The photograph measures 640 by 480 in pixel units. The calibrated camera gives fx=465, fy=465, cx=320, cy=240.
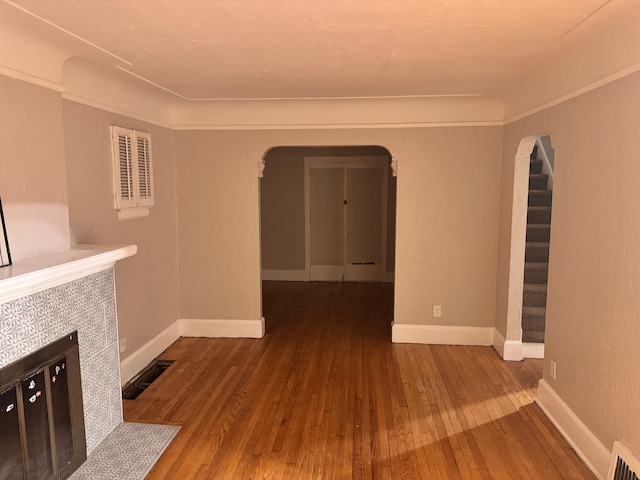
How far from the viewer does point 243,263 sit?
16.1 ft

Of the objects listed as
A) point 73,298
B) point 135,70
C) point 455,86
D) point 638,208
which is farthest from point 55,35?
point 638,208

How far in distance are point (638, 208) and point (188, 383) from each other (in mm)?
Answer: 3357

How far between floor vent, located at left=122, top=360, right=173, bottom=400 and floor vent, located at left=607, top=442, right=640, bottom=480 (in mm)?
3162

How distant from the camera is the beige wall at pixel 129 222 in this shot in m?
3.19

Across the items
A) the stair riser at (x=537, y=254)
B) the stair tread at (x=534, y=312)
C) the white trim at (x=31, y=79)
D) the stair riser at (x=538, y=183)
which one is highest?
the white trim at (x=31, y=79)

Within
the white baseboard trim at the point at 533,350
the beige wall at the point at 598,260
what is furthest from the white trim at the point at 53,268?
the white baseboard trim at the point at 533,350

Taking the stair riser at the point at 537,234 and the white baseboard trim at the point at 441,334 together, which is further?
the stair riser at the point at 537,234

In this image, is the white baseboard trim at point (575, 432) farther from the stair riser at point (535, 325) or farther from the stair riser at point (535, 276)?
the stair riser at point (535, 276)

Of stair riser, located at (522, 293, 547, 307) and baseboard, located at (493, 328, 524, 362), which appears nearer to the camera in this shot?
baseboard, located at (493, 328, 524, 362)

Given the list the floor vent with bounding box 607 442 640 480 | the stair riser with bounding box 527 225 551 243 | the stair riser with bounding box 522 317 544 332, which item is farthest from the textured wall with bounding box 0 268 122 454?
the stair riser with bounding box 527 225 551 243

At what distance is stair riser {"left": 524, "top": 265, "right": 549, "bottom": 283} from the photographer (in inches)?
189

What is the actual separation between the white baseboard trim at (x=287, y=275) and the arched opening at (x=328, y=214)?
0.7 inches

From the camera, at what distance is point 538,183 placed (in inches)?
228

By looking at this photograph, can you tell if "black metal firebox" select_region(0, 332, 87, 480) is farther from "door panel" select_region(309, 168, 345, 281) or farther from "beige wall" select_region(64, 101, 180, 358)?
"door panel" select_region(309, 168, 345, 281)
